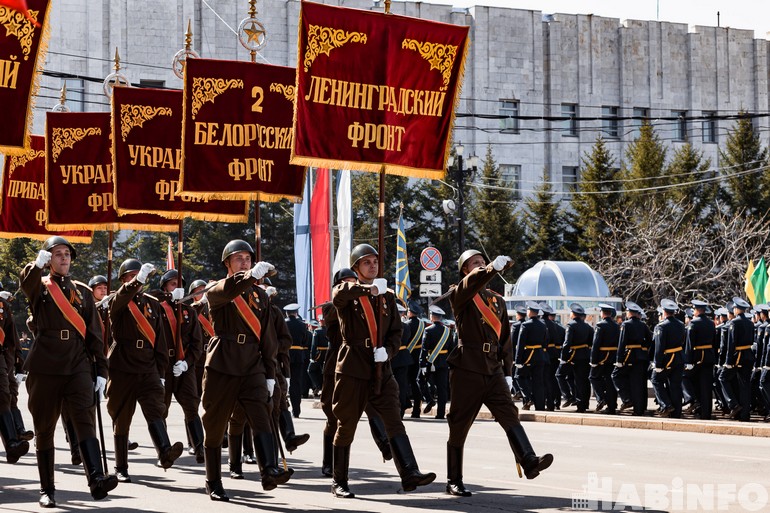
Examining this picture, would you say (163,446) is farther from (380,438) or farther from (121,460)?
(380,438)

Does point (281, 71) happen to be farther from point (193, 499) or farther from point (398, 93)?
point (193, 499)

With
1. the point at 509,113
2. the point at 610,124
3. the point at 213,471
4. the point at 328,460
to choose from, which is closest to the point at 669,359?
the point at 328,460

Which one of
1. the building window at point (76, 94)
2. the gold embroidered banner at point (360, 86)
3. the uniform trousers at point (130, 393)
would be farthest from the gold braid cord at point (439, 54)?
the building window at point (76, 94)

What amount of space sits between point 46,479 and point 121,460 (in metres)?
2.14

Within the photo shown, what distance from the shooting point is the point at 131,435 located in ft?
61.7

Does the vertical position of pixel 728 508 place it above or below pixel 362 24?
below

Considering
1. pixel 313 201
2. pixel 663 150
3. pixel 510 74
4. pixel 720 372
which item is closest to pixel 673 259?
pixel 663 150

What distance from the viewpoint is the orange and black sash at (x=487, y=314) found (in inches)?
439

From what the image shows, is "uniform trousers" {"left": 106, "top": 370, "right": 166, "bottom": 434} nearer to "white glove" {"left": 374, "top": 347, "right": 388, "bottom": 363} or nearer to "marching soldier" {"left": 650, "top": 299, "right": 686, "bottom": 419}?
"white glove" {"left": 374, "top": 347, "right": 388, "bottom": 363}

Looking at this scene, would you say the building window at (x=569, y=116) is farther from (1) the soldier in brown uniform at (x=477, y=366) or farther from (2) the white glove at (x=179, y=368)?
(1) the soldier in brown uniform at (x=477, y=366)

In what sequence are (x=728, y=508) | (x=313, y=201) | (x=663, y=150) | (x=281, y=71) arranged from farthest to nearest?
1. (x=663, y=150)
2. (x=313, y=201)
3. (x=281, y=71)
4. (x=728, y=508)

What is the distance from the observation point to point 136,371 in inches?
516

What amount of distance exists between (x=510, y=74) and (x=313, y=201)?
103ft

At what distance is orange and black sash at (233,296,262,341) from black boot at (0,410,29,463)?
3805 millimetres
